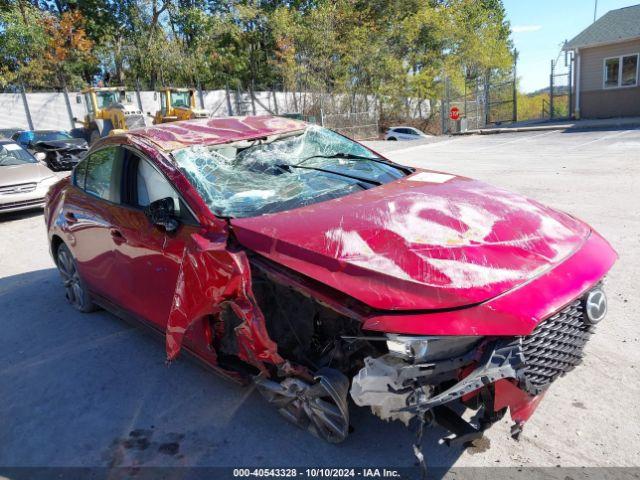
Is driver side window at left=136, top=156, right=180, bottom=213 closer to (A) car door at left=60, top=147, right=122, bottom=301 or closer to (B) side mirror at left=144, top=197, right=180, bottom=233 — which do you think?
(B) side mirror at left=144, top=197, right=180, bottom=233

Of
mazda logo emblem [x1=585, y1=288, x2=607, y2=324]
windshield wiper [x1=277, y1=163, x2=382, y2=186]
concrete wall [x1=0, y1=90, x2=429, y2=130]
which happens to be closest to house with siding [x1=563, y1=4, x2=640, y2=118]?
concrete wall [x1=0, y1=90, x2=429, y2=130]

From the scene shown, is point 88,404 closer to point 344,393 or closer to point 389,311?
point 344,393

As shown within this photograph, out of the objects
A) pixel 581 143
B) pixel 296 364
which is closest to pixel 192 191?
pixel 296 364

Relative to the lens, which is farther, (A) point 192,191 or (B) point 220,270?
(A) point 192,191

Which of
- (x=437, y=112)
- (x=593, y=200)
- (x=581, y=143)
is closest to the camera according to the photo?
(x=593, y=200)

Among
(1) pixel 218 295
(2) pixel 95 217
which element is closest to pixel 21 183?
(2) pixel 95 217

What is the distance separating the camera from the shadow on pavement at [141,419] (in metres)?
2.75

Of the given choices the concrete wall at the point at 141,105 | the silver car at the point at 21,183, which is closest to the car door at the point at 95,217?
the silver car at the point at 21,183

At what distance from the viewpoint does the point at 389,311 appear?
7.36ft

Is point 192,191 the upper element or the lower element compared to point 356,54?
lower

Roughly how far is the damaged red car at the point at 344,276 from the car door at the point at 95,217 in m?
0.05

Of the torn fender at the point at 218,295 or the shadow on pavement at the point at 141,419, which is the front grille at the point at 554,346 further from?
the torn fender at the point at 218,295

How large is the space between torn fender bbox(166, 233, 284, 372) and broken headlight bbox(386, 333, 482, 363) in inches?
27.4

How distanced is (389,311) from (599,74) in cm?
2602
